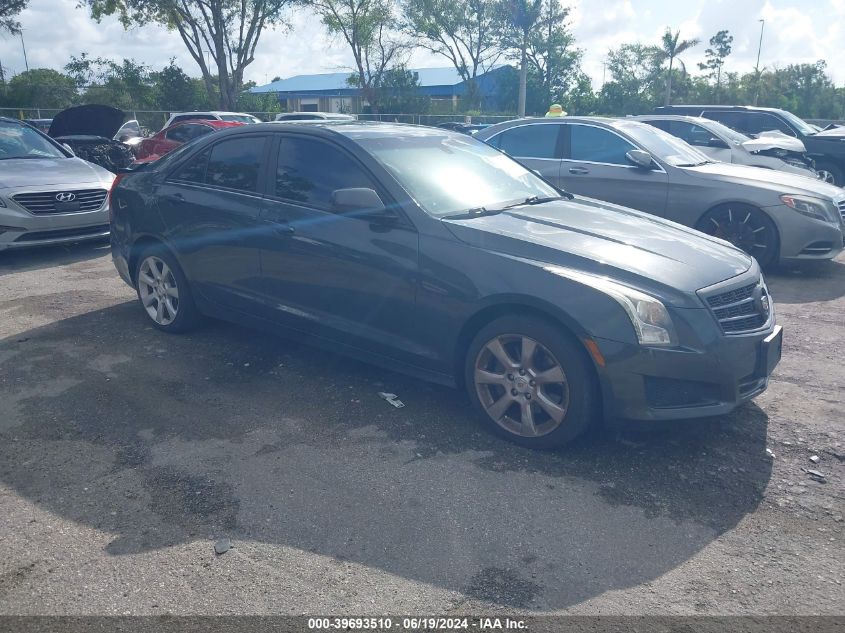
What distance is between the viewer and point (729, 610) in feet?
9.15

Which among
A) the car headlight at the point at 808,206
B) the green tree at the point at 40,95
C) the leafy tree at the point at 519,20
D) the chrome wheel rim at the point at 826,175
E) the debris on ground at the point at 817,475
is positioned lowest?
the debris on ground at the point at 817,475

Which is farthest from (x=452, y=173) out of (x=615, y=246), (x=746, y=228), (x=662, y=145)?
(x=662, y=145)

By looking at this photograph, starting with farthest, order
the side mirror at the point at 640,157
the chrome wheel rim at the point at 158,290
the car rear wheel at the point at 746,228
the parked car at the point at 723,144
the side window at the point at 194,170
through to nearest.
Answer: the parked car at the point at 723,144
the side mirror at the point at 640,157
the car rear wheel at the point at 746,228
the chrome wheel rim at the point at 158,290
the side window at the point at 194,170

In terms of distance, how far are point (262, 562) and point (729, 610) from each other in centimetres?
183

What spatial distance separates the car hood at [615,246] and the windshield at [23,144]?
24.7 feet

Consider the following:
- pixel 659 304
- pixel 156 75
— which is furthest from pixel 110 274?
pixel 156 75

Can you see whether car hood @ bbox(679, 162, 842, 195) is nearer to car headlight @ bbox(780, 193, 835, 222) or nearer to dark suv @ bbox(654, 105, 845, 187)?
car headlight @ bbox(780, 193, 835, 222)

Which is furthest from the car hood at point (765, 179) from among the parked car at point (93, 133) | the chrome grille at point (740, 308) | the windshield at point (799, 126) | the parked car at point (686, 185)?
the parked car at point (93, 133)

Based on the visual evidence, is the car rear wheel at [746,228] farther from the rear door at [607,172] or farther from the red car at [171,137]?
the red car at [171,137]

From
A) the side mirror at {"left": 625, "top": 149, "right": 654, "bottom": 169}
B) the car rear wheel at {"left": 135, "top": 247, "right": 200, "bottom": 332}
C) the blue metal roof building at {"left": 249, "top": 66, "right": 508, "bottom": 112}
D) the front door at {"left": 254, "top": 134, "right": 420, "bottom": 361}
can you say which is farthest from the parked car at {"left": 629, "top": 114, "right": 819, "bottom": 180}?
the blue metal roof building at {"left": 249, "top": 66, "right": 508, "bottom": 112}

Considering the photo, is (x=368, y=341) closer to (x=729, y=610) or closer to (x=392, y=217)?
(x=392, y=217)

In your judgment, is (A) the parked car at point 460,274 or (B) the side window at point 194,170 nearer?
(A) the parked car at point 460,274

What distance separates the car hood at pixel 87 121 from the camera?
13.4 meters

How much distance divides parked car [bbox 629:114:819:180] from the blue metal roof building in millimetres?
37514
